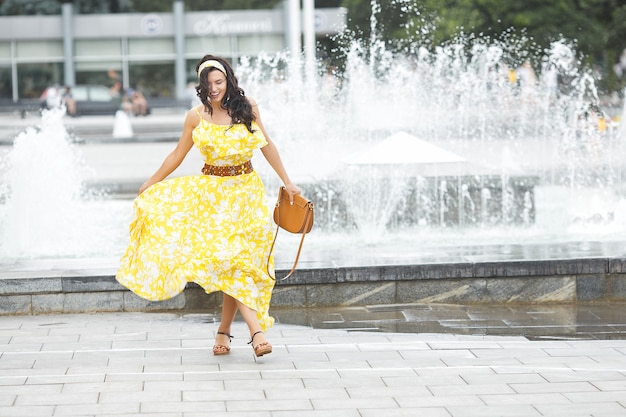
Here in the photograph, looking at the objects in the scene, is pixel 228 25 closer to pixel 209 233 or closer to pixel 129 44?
pixel 129 44

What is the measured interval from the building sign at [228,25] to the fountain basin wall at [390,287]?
38.2 metres

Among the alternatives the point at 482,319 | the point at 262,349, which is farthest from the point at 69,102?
the point at 262,349

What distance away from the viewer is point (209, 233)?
584 centimetres

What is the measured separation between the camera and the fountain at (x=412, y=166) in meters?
9.67

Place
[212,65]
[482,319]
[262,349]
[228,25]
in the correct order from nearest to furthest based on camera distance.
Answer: [262,349], [212,65], [482,319], [228,25]

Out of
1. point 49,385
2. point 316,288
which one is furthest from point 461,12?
point 49,385

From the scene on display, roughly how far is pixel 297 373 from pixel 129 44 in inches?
1633

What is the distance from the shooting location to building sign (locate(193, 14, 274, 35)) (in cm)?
4466

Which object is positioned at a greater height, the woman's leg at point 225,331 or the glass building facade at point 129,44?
the glass building facade at point 129,44

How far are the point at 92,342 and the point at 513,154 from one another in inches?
356

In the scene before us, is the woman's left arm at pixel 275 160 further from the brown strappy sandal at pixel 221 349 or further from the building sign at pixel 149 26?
the building sign at pixel 149 26

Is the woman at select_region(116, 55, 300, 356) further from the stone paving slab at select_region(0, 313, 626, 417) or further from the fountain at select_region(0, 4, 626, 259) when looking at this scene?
the fountain at select_region(0, 4, 626, 259)

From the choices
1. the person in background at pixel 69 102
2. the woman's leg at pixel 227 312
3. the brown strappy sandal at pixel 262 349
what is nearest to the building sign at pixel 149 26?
the person in background at pixel 69 102

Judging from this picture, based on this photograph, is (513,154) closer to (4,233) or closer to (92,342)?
(4,233)
